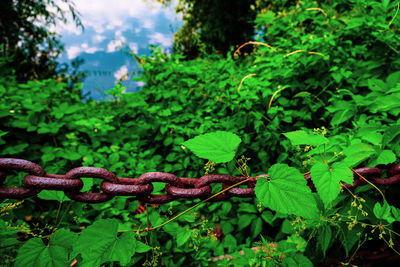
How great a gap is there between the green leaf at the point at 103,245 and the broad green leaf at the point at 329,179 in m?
0.56

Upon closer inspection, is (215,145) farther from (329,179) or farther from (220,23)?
(220,23)

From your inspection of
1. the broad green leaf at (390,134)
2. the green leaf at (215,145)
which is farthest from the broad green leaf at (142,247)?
the broad green leaf at (390,134)

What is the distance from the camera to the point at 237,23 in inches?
267

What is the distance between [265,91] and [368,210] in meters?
1.01

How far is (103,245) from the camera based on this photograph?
24.8 inches

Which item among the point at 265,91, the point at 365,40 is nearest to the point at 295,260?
the point at 265,91

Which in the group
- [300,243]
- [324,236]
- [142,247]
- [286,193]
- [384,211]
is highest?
[286,193]

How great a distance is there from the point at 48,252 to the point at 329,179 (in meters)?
0.85

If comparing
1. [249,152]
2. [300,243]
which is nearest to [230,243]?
[300,243]

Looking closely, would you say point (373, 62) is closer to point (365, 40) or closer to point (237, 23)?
point (365, 40)

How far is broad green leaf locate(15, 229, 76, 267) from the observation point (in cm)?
60

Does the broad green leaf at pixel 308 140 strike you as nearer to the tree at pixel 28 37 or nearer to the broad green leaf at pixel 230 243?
the broad green leaf at pixel 230 243

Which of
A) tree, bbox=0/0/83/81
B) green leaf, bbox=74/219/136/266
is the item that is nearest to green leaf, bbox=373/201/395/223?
green leaf, bbox=74/219/136/266

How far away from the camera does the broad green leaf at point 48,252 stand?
600 millimetres
